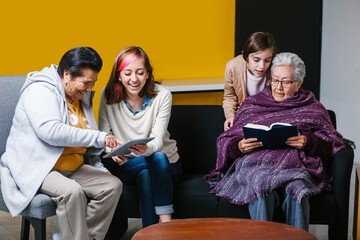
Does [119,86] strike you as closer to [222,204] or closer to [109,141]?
[109,141]

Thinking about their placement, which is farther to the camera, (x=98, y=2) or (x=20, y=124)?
(x=98, y=2)

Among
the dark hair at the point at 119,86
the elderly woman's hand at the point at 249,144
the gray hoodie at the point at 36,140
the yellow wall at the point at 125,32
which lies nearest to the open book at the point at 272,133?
the elderly woman's hand at the point at 249,144

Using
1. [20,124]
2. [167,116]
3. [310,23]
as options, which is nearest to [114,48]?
[310,23]

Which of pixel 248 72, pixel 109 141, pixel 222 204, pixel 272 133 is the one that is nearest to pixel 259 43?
pixel 248 72

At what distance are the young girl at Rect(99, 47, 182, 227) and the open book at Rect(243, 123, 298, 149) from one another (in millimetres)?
476

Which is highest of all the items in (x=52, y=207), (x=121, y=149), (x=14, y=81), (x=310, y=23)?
(x=310, y=23)

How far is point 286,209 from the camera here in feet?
7.77

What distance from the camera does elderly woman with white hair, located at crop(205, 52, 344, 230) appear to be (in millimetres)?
2359

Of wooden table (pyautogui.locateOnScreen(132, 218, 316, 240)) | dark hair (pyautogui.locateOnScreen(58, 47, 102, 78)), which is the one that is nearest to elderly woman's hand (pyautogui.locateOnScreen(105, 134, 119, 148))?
dark hair (pyautogui.locateOnScreen(58, 47, 102, 78))

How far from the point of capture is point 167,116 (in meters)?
2.77

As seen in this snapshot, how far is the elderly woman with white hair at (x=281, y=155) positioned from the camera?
2359 mm

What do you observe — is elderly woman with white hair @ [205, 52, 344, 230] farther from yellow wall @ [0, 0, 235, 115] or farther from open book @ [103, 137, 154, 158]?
yellow wall @ [0, 0, 235, 115]

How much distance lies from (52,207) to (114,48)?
8.96 feet

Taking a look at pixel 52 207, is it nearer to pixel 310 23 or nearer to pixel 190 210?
pixel 190 210
